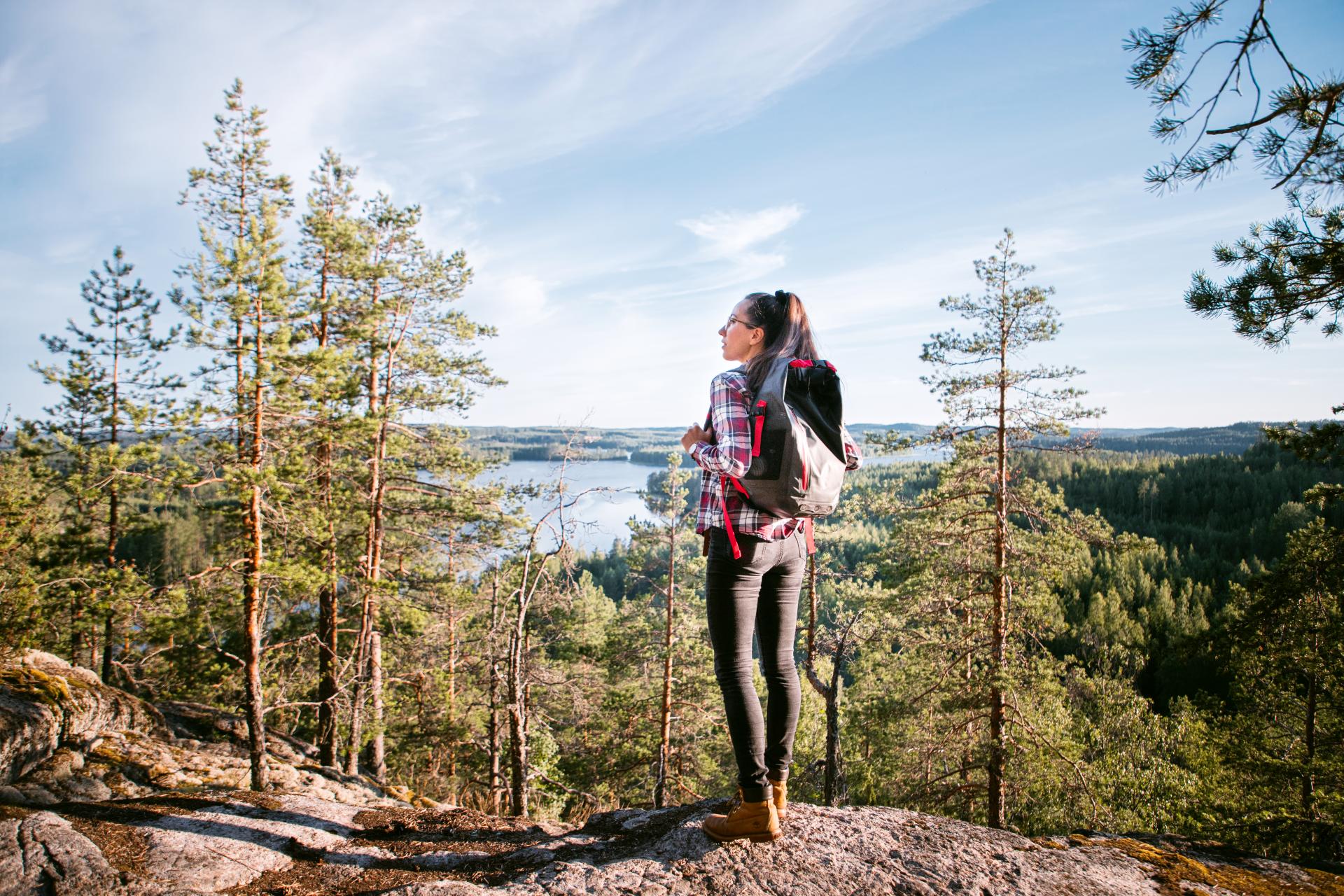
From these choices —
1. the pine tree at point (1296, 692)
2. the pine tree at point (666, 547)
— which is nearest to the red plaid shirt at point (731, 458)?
the pine tree at point (1296, 692)

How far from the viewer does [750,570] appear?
227cm

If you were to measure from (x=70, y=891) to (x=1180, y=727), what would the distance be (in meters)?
25.9

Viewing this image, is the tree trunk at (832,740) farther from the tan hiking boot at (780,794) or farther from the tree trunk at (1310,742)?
the tree trunk at (1310,742)

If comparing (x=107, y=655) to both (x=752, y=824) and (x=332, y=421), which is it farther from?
(x=752, y=824)

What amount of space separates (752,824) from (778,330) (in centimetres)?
213

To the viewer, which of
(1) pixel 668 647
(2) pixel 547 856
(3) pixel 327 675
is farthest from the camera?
(1) pixel 668 647

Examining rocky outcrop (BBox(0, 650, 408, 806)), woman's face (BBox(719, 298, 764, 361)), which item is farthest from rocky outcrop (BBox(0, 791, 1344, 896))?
woman's face (BBox(719, 298, 764, 361))

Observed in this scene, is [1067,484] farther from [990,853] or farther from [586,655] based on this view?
[990,853]

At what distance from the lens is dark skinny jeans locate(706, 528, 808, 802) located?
2.28m

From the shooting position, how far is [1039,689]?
34.1 feet

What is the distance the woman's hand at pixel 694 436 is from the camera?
2322mm

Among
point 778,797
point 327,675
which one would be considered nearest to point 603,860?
point 778,797

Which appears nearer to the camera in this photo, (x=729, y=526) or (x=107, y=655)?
(x=729, y=526)

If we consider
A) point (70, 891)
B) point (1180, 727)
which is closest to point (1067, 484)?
point (1180, 727)
